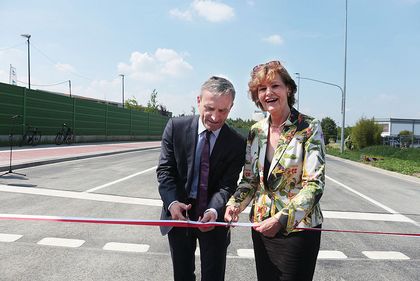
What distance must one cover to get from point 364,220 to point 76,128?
2636 cm

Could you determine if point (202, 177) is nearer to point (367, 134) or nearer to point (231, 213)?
point (231, 213)

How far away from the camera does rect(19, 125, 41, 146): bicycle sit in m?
21.8

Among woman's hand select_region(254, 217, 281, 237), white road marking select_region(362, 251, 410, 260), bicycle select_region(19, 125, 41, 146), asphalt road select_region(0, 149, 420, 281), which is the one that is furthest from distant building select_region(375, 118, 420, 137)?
woman's hand select_region(254, 217, 281, 237)

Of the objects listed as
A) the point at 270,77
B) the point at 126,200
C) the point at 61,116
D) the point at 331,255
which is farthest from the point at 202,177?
the point at 61,116

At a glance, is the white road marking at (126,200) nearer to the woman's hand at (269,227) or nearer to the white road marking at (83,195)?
the white road marking at (83,195)

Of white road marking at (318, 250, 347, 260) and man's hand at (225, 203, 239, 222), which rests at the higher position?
man's hand at (225, 203, 239, 222)

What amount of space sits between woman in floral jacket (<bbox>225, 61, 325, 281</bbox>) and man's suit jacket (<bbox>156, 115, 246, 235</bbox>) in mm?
73

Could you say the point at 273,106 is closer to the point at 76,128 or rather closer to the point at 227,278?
the point at 227,278

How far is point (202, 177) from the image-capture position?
239cm

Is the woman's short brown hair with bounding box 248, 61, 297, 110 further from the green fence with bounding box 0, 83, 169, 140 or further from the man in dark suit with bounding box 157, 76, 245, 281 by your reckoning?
the green fence with bounding box 0, 83, 169, 140

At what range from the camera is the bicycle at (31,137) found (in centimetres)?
2176

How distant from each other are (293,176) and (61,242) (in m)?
3.73

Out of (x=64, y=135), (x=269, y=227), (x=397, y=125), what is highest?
(x=397, y=125)

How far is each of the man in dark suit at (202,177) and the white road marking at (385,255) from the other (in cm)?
306
